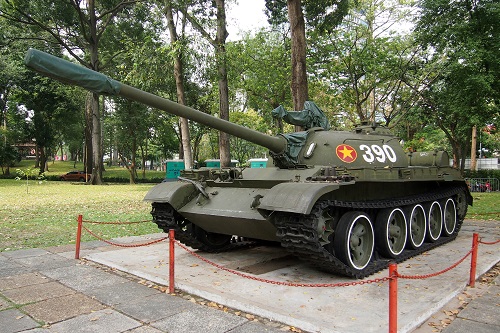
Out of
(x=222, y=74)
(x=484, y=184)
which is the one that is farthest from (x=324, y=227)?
(x=484, y=184)

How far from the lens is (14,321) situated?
16.0ft

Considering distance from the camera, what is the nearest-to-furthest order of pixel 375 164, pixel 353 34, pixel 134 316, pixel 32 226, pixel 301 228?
pixel 134 316
pixel 301 228
pixel 375 164
pixel 32 226
pixel 353 34

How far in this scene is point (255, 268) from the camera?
7.35 meters

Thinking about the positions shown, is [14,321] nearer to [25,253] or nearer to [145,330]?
[145,330]

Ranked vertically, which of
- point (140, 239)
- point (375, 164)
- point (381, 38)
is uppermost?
point (381, 38)

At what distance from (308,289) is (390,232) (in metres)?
2.53

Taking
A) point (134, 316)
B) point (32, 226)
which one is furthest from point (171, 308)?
point (32, 226)

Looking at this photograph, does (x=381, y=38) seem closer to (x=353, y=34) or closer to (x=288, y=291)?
(x=353, y=34)

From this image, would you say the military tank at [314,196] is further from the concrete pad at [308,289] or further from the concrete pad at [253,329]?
the concrete pad at [253,329]

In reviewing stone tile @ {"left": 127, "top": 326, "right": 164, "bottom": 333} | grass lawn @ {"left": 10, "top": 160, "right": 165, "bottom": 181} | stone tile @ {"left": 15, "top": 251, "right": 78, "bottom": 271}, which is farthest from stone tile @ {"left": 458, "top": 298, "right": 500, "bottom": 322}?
grass lawn @ {"left": 10, "top": 160, "right": 165, "bottom": 181}

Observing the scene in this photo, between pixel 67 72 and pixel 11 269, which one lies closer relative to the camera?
pixel 67 72

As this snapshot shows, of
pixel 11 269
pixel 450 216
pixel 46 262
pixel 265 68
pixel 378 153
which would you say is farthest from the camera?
pixel 265 68

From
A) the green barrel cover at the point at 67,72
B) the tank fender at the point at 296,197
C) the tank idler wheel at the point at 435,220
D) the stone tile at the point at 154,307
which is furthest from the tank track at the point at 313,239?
the green barrel cover at the point at 67,72

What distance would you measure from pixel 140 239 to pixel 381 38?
17434 mm
